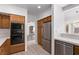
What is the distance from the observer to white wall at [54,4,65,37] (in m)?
3.97

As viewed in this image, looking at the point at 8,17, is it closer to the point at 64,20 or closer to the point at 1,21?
the point at 1,21

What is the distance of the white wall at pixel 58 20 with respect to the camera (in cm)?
397

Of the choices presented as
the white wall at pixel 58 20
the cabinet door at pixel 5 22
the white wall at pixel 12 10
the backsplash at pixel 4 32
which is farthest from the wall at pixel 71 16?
→ the backsplash at pixel 4 32

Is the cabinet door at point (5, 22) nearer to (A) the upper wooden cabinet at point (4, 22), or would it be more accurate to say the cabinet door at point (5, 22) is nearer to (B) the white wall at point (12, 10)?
(A) the upper wooden cabinet at point (4, 22)

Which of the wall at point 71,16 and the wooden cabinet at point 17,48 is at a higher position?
the wall at point 71,16

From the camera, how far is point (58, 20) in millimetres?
4031

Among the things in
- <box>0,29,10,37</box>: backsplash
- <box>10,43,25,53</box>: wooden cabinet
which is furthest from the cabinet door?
<box>10,43,25,53</box>: wooden cabinet

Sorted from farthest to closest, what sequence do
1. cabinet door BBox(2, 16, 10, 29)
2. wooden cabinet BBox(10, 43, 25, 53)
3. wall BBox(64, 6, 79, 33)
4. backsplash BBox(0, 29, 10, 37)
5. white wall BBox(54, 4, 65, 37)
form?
backsplash BBox(0, 29, 10, 37) → cabinet door BBox(2, 16, 10, 29) → wooden cabinet BBox(10, 43, 25, 53) → white wall BBox(54, 4, 65, 37) → wall BBox(64, 6, 79, 33)

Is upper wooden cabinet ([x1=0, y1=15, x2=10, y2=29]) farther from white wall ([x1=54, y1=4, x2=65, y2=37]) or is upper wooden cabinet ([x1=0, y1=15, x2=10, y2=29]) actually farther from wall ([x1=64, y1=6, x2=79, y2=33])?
wall ([x1=64, y1=6, x2=79, y2=33])

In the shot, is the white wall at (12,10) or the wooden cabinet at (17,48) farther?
the wooden cabinet at (17,48)

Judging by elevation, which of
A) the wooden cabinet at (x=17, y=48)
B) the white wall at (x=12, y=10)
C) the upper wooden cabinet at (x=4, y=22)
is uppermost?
the white wall at (x=12, y=10)

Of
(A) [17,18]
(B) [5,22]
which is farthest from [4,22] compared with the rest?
(A) [17,18]

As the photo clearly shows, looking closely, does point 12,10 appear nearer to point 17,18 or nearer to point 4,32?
point 17,18
